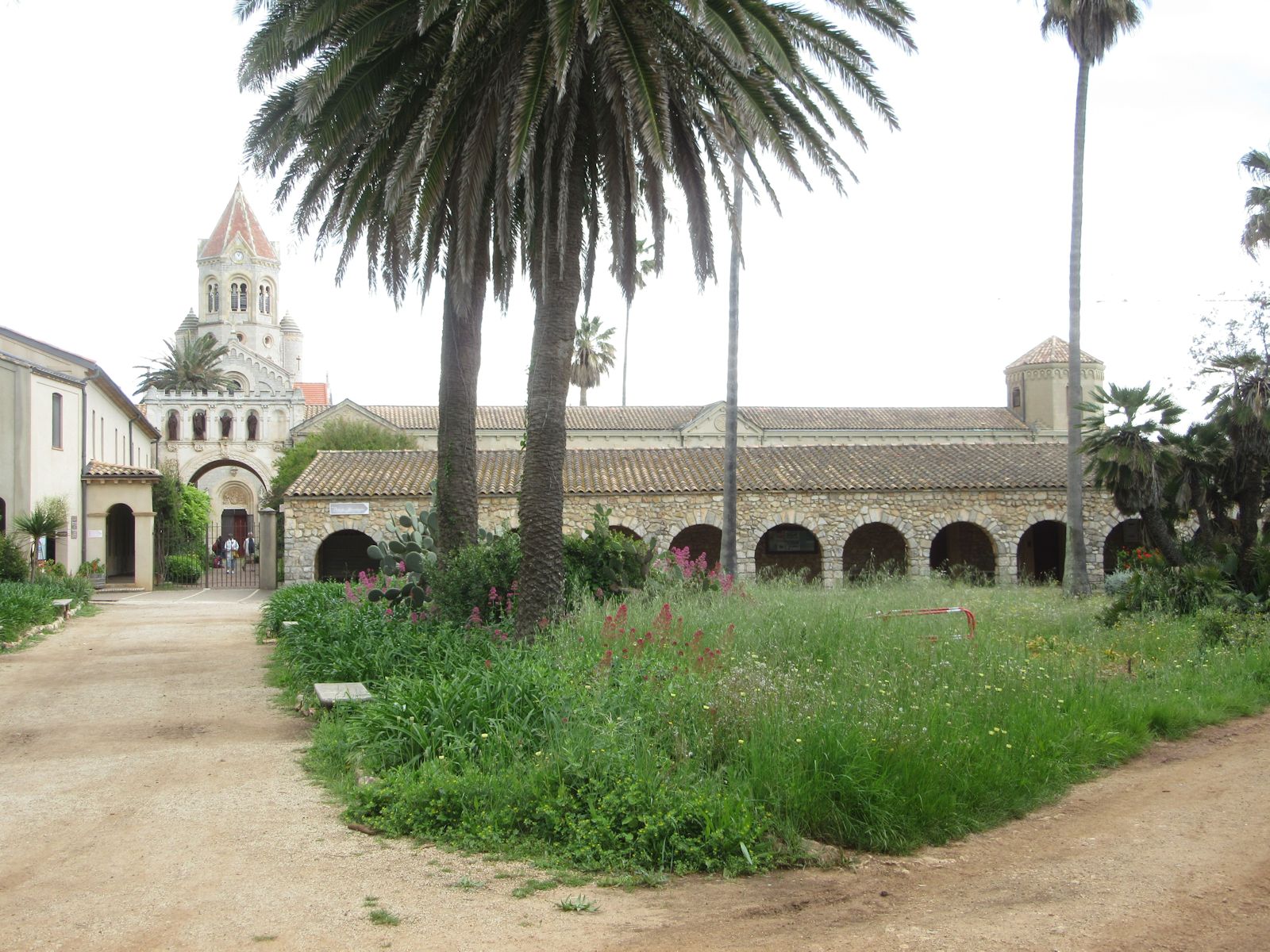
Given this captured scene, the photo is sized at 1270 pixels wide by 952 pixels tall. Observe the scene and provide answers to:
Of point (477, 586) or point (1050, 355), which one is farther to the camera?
point (1050, 355)

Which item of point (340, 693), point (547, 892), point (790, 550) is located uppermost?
point (790, 550)

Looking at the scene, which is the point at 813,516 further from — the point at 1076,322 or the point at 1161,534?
the point at 1161,534

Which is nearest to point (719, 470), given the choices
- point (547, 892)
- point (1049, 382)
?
point (547, 892)

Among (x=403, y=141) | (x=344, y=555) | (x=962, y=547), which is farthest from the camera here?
(x=962, y=547)

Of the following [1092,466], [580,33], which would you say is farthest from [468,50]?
[1092,466]

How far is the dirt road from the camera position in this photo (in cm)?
486

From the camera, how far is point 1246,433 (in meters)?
14.5

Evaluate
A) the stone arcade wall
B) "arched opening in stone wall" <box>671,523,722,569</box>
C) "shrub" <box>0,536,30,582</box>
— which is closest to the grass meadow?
"shrub" <box>0,536,30,582</box>

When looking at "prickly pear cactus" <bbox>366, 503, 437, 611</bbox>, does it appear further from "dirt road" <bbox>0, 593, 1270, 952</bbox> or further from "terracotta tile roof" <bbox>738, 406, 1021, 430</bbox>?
"terracotta tile roof" <bbox>738, 406, 1021, 430</bbox>

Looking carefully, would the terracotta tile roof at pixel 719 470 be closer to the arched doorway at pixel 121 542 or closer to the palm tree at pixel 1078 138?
the palm tree at pixel 1078 138

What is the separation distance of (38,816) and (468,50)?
769cm

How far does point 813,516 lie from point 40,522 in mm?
18950

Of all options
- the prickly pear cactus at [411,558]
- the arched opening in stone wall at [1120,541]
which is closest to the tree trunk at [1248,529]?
the prickly pear cactus at [411,558]

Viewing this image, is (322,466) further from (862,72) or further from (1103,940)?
(1103,940)
